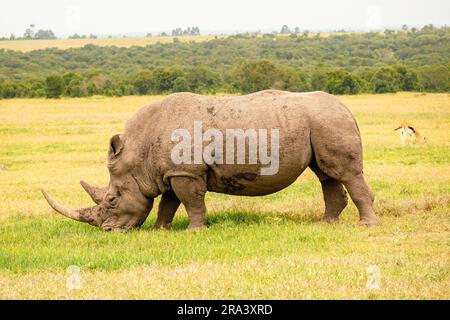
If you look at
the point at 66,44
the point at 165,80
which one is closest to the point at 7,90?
the point at 165,80

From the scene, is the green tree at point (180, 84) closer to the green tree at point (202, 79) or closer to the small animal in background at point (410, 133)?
the green tree at point (202, 79)

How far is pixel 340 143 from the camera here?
11297mm

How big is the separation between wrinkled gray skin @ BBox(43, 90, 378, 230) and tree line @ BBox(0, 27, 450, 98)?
48.3 meters

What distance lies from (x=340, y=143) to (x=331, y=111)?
52cm

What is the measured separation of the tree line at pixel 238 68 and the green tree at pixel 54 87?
0.08 m

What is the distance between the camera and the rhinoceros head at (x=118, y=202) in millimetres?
11695

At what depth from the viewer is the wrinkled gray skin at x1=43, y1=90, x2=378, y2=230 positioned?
11.4m

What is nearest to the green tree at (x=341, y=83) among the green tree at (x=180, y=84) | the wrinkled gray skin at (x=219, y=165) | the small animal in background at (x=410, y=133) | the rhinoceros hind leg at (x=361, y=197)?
the green tree at (x=180, y=84)

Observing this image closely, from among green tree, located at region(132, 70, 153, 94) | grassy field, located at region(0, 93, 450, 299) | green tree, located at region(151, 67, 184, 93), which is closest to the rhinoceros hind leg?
grassy field, located at region(0, 93, 450, 299)

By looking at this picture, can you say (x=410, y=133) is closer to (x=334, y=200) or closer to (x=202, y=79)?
(x=334, y=200)

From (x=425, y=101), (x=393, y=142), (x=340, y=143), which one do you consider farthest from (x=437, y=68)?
(x=340, y=143)

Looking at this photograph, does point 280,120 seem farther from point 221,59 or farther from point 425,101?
point 221,59

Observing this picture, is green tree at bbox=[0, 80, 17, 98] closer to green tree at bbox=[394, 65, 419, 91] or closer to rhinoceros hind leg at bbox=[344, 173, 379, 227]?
green tree at bbox=[394, 65, 419, 91]

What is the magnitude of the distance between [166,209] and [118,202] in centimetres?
79
